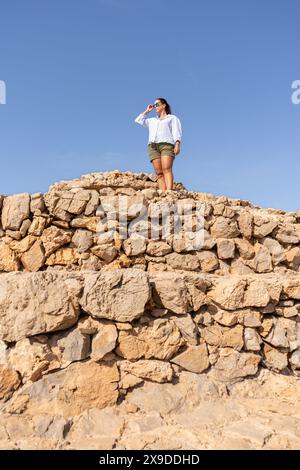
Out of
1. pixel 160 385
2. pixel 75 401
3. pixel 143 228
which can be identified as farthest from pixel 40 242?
pixel 160 385

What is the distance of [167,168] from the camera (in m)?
6.91

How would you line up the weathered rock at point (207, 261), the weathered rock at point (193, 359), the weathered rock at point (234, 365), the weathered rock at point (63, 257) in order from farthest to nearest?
the weathered rock at point (207, 261), the weathered rock at point (63, 257), the weathered rock at point (234, 365), the weathered rock at point (193, 359)

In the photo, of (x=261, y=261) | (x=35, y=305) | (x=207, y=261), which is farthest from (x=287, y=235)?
(x=35, y=305)

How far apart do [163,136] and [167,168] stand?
63 cm

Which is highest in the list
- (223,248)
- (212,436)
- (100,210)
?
(100,210)

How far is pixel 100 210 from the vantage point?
200 inches

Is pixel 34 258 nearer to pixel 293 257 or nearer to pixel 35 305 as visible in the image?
pixel 35 305

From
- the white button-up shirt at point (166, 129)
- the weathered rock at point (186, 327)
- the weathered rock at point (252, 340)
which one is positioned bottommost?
the weathered rock at point (252, 340)

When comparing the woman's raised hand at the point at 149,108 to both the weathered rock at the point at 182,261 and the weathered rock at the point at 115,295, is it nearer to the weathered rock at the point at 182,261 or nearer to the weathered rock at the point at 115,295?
the weathered rock at the point at 182,261

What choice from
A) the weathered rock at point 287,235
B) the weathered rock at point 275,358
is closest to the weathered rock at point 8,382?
the weathered rock at point 275,358

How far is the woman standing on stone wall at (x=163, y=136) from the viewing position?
269 inches

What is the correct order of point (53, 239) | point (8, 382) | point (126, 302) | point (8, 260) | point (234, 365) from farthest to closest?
point (53, 239) → point (8, 260) → point (234, 365) → point (126, 302) → point (8, 382)

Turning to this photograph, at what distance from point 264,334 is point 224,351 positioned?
65cm

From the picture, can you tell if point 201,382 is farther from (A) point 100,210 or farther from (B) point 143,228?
(A) point 100,210
